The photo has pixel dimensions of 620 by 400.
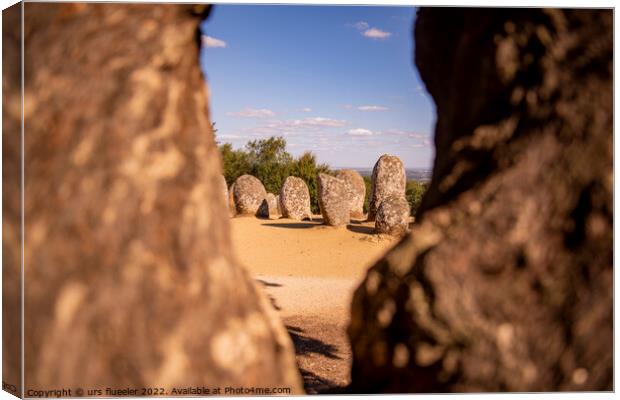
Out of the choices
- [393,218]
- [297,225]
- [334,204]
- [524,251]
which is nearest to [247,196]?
[297,225]

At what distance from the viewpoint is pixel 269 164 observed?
28.0 m

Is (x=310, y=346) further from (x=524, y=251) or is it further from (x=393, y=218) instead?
(x=393, y=218)

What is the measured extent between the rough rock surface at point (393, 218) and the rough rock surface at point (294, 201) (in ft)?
12.9

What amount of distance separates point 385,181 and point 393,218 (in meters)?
2.64

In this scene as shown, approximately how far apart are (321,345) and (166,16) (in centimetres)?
435

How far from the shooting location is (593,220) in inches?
67.9

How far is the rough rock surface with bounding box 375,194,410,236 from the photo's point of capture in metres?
12.2

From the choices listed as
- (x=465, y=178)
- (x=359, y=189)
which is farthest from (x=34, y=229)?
(x=359, y=189)

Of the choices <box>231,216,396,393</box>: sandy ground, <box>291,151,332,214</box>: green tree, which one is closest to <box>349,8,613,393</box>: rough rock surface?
<box>231,216,396,393</box>: sandy ground

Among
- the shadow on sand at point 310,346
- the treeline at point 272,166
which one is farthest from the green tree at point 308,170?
the shadow on sand at point 310,346

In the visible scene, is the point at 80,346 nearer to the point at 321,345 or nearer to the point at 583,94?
the point at 583,94

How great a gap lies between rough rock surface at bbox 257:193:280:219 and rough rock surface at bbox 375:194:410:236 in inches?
201

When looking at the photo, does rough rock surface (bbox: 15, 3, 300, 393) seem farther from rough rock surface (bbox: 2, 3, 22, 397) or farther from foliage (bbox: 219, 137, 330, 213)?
foliage (bbox: 219, 137, 330, 213)

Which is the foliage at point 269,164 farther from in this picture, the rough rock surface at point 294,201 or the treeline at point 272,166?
the rough rock surface at point 294,201
